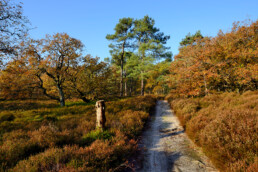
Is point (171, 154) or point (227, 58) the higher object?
point (227, 58)

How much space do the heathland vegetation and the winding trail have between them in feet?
1.19

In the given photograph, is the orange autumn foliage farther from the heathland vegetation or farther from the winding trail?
the winding trail

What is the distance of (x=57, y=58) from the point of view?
35.7ft

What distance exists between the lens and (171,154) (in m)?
4.48

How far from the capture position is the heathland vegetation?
3.37m

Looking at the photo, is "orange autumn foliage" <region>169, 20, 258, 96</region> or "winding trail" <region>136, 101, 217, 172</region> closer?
"winding trail" <region>136, 101, 217, 172</region>

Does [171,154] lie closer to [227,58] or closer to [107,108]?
[107,108]

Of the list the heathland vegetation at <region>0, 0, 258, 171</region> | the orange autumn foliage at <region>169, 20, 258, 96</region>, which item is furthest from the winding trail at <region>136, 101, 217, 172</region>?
the orange autumn foliage at <region>169, 20, 258, 96</region>

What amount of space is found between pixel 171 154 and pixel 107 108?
21.4ft

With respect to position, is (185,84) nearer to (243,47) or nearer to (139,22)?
(243,47)

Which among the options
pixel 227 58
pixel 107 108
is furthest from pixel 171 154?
pixel 227 58

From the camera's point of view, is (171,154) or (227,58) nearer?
(171,154)

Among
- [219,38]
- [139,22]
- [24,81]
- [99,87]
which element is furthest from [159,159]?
[139,22]

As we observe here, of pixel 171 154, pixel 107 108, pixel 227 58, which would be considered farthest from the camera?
pixel 227 58
